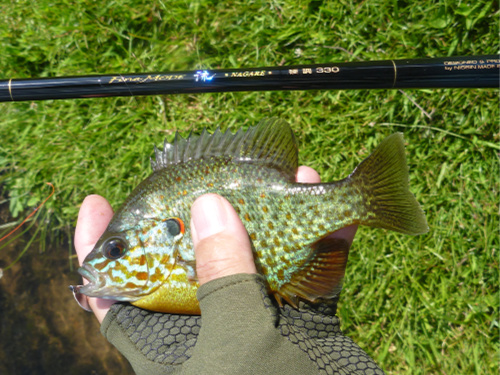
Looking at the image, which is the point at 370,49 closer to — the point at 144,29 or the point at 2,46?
the point at 144,29

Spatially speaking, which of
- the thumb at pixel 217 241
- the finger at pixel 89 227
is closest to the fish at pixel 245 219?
the thumb at pixel 217 241

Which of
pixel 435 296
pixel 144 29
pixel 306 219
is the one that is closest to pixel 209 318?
pixel 306 219

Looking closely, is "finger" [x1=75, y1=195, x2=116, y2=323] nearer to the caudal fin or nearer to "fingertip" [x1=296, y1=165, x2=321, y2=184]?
"fingertip" [x1=296, y1=165, x2=321, y2=184]

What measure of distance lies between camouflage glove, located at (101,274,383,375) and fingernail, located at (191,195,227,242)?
0.27 meters

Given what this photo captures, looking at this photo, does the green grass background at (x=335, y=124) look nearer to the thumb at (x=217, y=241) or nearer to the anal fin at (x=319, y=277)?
the anal fin at (x=319, y=277)

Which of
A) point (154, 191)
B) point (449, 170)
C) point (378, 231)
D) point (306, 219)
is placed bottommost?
point (378, 231)

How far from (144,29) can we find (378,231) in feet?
9.69

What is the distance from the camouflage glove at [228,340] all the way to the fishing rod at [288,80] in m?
1.18

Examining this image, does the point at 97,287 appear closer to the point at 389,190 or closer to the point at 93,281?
the point at 93,281

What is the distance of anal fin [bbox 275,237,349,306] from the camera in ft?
7.89

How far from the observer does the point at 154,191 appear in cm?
236

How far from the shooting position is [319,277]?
8.02ft

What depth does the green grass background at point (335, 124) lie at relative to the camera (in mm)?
3303

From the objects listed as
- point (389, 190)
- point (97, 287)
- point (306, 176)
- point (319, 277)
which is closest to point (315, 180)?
point (306, 176)
